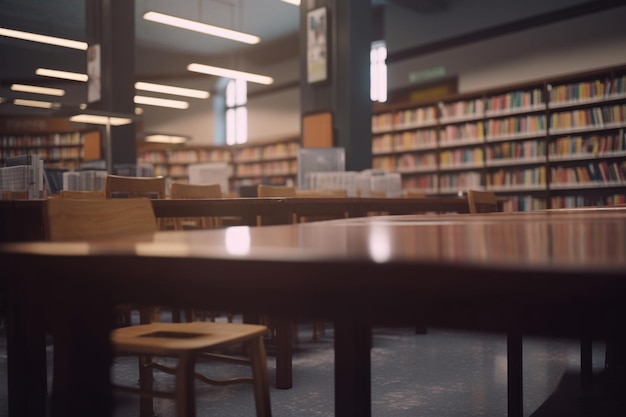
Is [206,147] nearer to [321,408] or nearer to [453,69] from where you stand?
[453,69]

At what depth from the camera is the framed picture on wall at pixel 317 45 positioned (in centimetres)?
635

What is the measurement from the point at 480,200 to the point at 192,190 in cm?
155

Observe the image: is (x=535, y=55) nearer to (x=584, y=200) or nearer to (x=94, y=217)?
(x=584, y=200)

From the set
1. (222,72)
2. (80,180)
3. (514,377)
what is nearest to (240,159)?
(222,72)

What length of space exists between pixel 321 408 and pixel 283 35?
1027 centimetres

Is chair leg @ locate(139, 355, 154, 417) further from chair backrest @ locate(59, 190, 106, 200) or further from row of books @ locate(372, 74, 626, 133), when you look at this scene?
row of books @ locate(372, 74, 626, 133)

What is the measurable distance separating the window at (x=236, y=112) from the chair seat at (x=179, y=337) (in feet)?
39.8

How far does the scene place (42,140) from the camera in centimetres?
1183

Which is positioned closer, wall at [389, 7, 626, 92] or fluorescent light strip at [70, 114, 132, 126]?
fluorescent light strip at [70, 114, 132, 126]

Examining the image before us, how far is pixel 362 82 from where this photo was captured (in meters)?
6.34

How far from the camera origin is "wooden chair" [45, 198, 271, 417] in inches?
50.8

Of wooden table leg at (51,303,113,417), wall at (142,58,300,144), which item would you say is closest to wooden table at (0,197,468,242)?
wooden table leg at (51,303,113,417)

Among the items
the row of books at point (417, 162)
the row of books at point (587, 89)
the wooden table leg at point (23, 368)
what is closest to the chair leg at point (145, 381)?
the wooden table leg at point (23, 368)

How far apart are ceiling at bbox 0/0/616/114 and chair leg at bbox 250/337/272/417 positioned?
22.8 ft
